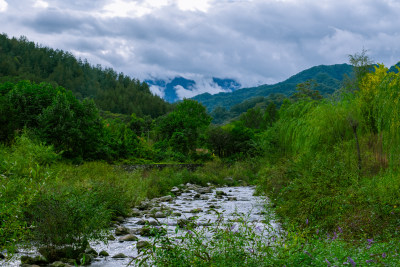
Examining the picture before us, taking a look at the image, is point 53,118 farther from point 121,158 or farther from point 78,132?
point 121,158

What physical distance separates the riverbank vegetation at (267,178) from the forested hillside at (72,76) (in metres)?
72.1

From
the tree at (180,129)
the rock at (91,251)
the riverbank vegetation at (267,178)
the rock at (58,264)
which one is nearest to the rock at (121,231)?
the riverbank vegetation at (267,178)

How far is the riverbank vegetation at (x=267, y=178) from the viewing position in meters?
4.68

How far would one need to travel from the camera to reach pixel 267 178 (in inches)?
489

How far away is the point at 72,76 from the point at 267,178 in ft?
335

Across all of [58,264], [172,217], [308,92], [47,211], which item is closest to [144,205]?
[172,217]

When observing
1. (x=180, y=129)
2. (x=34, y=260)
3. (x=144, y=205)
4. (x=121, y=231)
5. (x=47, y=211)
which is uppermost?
(x=180, y=129)

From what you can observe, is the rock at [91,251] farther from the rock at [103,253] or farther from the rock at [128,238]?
the rock at [128,238]

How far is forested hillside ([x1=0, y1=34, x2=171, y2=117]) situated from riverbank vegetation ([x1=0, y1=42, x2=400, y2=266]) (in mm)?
72079

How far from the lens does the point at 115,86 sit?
383 ft

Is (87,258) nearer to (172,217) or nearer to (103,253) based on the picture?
(103,253)

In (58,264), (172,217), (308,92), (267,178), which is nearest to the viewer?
(58,264)

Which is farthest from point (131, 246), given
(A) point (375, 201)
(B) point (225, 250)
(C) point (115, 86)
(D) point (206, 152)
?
(C) point (115, 86)

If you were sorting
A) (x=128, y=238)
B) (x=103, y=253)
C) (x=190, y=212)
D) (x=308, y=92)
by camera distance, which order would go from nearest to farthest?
(x=103, y=253) → (x=128, y=238) → (x=190, y=212) → (x=308, y=92)
